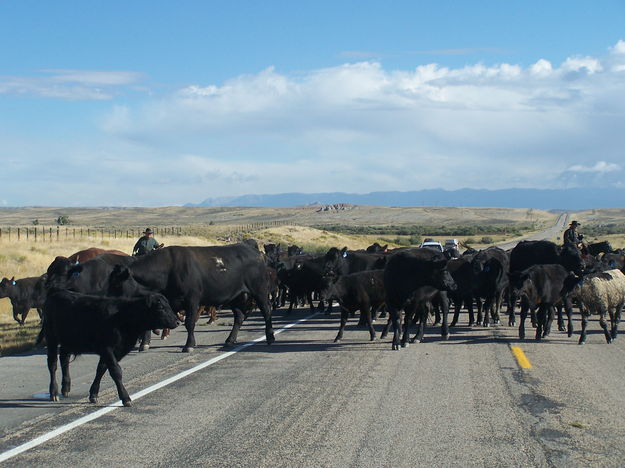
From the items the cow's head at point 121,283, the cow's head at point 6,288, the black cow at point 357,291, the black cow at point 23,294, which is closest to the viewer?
the cow's head at point 121,283

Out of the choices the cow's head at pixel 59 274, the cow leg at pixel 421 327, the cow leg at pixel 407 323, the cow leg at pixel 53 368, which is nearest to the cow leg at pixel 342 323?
the cow leg at pixel 407 323

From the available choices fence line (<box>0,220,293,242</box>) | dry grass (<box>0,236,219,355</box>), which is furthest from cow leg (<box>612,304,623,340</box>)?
fence line (<box>0,220,293,242</box>)

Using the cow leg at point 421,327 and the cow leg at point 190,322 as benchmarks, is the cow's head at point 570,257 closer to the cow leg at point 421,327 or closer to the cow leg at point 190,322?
the cow leg at point 421,327

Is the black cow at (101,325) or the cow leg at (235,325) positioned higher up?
the black cow at (101,325)

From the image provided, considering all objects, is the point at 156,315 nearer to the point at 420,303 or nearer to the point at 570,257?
the point at 420,303

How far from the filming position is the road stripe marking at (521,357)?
37.5 ft

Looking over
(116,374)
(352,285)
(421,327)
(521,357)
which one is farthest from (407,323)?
(116,374)

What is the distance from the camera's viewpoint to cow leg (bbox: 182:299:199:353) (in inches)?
516

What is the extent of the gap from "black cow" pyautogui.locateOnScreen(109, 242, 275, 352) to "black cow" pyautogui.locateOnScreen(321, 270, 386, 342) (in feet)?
4.58

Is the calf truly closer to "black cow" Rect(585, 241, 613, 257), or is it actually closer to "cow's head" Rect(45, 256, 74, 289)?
"cow's head" Rect(45, 256, 74, 289)

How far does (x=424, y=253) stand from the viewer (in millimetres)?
14938

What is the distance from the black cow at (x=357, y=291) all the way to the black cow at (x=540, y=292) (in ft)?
8.88

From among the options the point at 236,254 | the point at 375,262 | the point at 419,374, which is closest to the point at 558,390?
the point at 419,374

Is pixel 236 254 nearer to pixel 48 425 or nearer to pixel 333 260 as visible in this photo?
pixel 333 260
